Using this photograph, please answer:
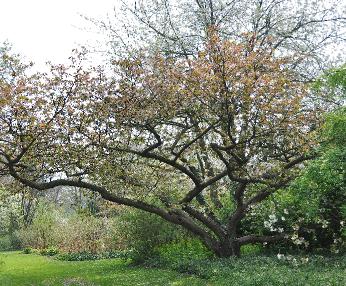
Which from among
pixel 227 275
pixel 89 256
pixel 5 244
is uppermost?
pixel 5 244

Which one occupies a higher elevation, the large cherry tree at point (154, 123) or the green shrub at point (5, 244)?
the large cherry tree at point (154, 123)

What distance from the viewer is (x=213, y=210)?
16.0 meters

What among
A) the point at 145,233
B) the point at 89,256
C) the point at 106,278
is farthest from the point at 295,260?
the point at 89,256

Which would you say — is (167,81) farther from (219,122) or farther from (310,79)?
(310,79)

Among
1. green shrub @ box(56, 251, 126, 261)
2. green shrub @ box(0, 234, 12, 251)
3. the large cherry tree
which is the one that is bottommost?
green shrub @ box(56, 251, 126, 261)

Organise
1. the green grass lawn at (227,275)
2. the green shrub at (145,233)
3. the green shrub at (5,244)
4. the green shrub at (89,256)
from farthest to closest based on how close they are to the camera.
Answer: the green shrub at (5,244) < the green shrub at (89,256) < the green shrub at (145,233) < the green grass lawn at (227,275)

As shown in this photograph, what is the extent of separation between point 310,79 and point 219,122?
5.80m

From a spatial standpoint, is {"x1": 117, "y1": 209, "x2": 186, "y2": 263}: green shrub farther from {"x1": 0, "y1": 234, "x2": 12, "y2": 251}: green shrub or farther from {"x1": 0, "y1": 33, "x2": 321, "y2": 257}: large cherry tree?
{"x1": 0, "y1": 234, "x2": 12, "y2": 251}: green shrub

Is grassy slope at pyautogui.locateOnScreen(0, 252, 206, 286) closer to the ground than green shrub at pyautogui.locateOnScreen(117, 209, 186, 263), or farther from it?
closer to the ground

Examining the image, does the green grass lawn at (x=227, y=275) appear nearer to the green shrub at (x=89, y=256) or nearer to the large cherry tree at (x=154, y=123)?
the large cherry tree at (x=154, y=123)

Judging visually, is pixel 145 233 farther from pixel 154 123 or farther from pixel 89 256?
pixel 89 256

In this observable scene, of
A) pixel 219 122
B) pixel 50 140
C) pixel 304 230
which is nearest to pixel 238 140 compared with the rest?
pixel 219 122

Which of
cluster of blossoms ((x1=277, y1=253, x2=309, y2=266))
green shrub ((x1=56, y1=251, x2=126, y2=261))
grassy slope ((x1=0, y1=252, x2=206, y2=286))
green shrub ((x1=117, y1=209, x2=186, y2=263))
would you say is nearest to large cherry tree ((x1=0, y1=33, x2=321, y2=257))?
grassy slope ((x1=0, y1=252, x2=206, y2=286))

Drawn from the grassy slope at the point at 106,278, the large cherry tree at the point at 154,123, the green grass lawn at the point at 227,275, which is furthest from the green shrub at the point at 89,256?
the large cherry tree at the point at 154,123
